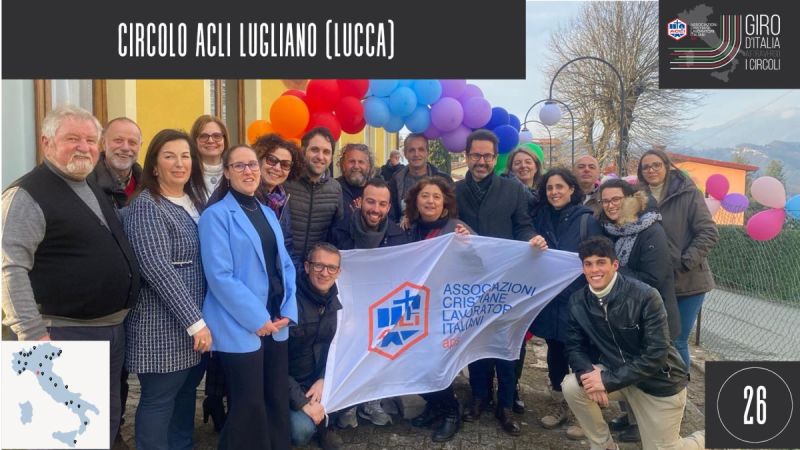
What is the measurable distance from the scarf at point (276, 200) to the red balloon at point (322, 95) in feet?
6.08

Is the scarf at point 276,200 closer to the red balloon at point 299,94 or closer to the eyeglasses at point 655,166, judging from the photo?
the red balloon at point 299,94

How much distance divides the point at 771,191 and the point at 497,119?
2678mm

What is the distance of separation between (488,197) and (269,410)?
2120mm

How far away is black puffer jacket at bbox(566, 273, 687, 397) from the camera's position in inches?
140

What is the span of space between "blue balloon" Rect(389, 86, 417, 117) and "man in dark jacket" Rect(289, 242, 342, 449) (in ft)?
7.57

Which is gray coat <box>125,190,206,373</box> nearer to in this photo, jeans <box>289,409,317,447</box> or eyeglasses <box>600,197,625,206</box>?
jeans <box>289,409,317,447</box>

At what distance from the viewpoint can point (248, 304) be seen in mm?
3135

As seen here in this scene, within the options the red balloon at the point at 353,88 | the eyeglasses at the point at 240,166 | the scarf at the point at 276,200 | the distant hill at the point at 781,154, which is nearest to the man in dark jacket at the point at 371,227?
the scarf at the point at 276,200

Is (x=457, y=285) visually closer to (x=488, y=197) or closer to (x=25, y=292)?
(x=488, y=197)

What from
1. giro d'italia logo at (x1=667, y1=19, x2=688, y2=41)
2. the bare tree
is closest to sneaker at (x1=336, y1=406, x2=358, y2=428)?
giro d'italia logo at (x1=667, y1=19, x2=688, y2=41)

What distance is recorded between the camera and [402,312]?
4.23 meters

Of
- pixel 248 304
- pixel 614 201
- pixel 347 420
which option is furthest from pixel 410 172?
pixel 248 304

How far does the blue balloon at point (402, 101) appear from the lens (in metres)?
5.71

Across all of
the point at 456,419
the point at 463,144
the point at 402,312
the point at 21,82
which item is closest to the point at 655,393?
the point at 456,419
